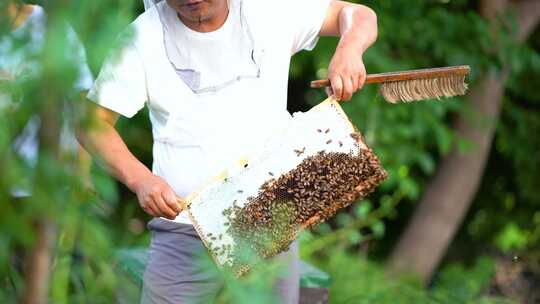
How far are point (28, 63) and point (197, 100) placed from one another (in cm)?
166

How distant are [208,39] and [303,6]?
0.35 m

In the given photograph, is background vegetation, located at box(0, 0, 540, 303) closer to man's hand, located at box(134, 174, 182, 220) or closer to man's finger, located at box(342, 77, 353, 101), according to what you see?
man's hand, located at box(134, 174, 182, 220)

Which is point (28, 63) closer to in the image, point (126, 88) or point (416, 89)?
point (126, 88)

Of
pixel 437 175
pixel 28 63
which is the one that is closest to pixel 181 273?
pixel 28 63

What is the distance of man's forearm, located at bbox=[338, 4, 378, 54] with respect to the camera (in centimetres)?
315

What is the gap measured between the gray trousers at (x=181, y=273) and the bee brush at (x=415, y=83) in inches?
21.7

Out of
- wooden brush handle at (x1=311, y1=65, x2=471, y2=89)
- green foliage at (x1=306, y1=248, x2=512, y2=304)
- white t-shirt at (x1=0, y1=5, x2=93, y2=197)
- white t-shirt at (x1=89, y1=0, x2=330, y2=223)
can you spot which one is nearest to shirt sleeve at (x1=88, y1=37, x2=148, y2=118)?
white t-shirt at (x1=89, y1=0, x2=330, y2=223)

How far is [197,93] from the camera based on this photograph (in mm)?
3059

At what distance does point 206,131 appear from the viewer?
3043 millimetres

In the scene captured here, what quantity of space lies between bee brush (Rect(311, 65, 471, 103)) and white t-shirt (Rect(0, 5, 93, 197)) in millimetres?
1562

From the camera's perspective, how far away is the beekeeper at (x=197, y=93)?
3.03 meters

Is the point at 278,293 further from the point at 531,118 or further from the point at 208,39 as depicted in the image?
the point at 531,118

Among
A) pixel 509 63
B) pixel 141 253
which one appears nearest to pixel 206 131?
pixel 141 253

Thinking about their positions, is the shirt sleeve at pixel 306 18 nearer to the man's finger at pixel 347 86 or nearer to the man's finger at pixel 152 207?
the man's finger at pixel 347 86
